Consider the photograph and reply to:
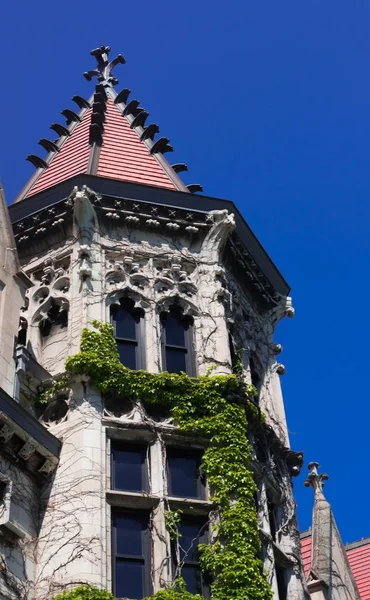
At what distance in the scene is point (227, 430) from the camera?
22.4 metres

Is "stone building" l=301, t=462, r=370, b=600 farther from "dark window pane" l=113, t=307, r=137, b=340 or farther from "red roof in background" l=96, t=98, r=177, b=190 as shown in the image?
"red roof in background" l=96, t=98, r=177, b=190

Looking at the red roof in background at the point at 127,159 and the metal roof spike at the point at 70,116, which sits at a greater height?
the metal roof spike at the point at 70,116

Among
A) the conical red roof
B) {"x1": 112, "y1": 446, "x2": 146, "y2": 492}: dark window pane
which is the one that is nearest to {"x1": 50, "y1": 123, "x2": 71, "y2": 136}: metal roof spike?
the conical red roof

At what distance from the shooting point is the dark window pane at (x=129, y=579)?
1994 centimetres

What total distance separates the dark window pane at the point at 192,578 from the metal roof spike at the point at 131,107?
56.4ft

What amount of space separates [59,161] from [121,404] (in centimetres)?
1086

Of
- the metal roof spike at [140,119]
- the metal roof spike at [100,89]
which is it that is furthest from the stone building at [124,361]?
the metal roof spike at [100,89]

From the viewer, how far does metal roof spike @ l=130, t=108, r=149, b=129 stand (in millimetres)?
33094

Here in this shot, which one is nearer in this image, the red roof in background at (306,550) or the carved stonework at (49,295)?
the carved stonework at (49,295)

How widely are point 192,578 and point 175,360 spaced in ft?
18.2

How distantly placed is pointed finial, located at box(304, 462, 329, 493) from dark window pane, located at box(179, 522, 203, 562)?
10537mm

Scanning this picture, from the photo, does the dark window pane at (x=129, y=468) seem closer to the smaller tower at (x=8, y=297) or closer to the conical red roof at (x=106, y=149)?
the smaller tower at (x=8, y=297)

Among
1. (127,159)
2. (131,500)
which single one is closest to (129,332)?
(131,500)

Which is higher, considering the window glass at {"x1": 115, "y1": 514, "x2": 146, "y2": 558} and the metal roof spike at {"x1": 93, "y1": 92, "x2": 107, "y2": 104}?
the metal roof spike at {"x1": 93, "y1": 92, "x2": 107, "y2": 104}
